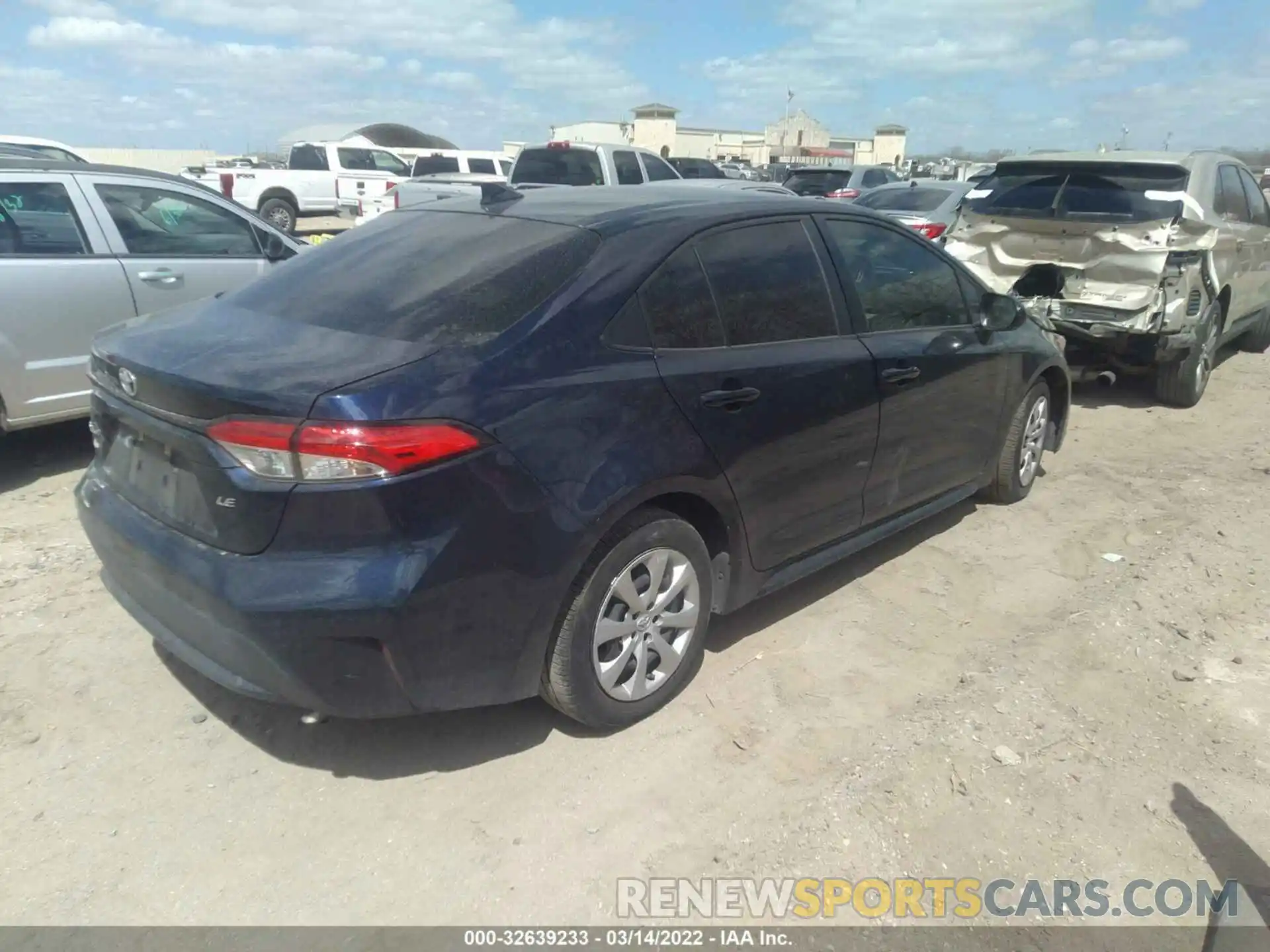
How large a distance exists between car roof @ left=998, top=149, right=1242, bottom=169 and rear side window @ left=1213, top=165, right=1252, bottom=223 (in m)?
0.15

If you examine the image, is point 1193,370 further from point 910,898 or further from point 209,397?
point 209,397

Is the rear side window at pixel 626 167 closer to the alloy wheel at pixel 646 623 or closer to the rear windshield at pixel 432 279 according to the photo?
the rear windshield at pixel 432 279

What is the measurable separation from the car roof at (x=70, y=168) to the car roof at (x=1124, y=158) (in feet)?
20.9

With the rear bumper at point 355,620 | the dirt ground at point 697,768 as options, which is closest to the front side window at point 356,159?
the dirt ground at point 697,768

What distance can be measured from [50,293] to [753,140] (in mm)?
75433

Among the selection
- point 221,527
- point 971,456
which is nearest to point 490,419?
point 221,527

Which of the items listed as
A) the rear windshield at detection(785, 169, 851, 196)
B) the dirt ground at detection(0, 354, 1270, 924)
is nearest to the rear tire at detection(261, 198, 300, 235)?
the rear windshield at detection(785, 169, 851, 196)

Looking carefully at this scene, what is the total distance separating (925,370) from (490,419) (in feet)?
7.36

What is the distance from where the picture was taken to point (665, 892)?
2.48 meters

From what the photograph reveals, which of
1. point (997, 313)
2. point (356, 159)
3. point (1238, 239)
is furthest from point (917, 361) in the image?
point (356, 159)

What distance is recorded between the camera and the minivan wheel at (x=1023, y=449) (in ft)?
16.1

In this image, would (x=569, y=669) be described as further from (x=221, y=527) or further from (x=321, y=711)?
(x=221, y=527)

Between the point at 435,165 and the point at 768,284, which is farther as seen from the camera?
the point at 435,165

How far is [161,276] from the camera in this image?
5.42 meters
